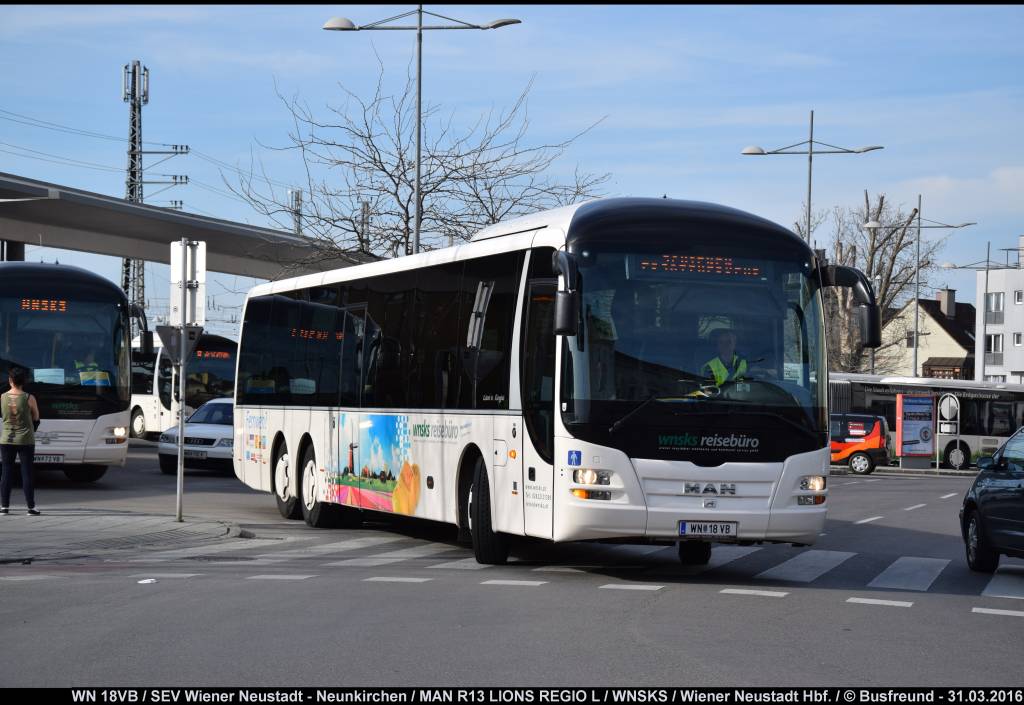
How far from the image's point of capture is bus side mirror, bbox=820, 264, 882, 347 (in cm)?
1380

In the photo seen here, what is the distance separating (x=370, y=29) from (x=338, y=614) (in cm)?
1911

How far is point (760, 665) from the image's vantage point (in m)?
8.77

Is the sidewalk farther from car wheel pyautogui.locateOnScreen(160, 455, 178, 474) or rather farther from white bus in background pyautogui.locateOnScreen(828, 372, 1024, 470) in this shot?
white bus in background pyautogui.locateOnScreen(828, 372, 1024, 470)

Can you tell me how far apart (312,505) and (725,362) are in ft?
28.1

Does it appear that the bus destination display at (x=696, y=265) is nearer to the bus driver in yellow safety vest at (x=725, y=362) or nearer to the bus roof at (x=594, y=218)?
the bus roof at (x=594, y=218)

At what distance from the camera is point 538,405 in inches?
541

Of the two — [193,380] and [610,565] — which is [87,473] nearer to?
[610,565]

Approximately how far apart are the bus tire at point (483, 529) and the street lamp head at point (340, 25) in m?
14.8

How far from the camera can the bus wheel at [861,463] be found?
50062 millimetres

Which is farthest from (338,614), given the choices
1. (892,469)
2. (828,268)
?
(892,469)

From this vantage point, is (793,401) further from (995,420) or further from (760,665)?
(995,420)

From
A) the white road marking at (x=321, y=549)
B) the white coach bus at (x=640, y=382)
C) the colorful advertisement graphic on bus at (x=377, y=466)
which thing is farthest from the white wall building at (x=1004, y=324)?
the white coach bus at (x=640, y=382)

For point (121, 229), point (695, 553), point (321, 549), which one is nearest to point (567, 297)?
point (695, 553)

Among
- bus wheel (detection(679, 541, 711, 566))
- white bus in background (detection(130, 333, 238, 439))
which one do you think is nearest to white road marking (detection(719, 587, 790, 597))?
bus wheel (detection(679, 541, 711, 566))
